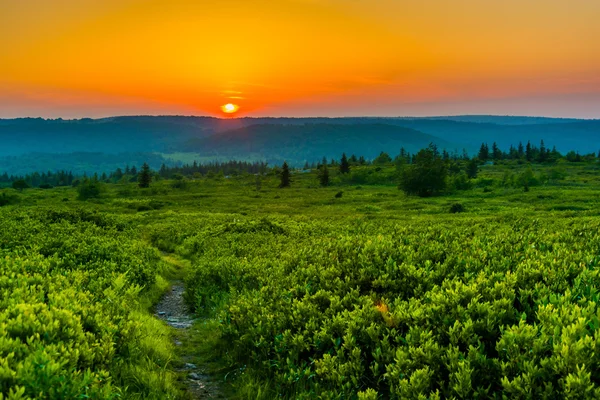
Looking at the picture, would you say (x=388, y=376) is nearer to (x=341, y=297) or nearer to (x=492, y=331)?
(x=492, y=331)

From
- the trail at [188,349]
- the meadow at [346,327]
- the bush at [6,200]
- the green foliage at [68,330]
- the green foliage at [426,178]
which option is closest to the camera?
the green foliage at [68,330]

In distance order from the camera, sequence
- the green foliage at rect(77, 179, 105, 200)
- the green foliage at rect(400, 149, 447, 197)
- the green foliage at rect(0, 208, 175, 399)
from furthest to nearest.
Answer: the green foliage at rect(77, 179, 105, 200) → the green foliage at rect(400, 149, 447, 197) → the green foliage at rect(0, 208, 175, 399)

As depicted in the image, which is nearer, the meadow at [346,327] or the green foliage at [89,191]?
the meadow at [346,327]

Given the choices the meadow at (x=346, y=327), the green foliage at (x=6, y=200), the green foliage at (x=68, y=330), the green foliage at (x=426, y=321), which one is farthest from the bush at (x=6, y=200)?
the green foliage at (x=426, y=321)

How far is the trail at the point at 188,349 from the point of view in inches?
307

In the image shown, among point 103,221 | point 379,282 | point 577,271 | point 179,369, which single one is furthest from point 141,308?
point 103,221

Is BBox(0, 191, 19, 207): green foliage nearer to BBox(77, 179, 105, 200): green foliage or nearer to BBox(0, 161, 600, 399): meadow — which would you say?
BBox(77, 179, 105, 200): green foliage

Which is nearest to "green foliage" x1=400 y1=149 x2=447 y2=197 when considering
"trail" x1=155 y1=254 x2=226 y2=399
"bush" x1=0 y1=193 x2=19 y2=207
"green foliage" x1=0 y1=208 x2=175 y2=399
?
"trail" x1=155 y1=254 x2=226 y2=399

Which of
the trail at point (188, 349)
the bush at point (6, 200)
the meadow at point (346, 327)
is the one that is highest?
the meadow at point (346, 327)

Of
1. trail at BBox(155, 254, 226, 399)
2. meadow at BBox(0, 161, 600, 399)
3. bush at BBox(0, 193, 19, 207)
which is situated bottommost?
bush at BBox(0, 193, 19, 207)

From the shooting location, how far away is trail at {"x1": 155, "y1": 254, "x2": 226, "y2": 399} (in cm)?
779

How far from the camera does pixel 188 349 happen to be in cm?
980

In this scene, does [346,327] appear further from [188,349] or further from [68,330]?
[68,330]

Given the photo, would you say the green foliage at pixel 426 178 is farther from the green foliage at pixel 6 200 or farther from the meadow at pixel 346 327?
the green foliage at pixel 6 200
